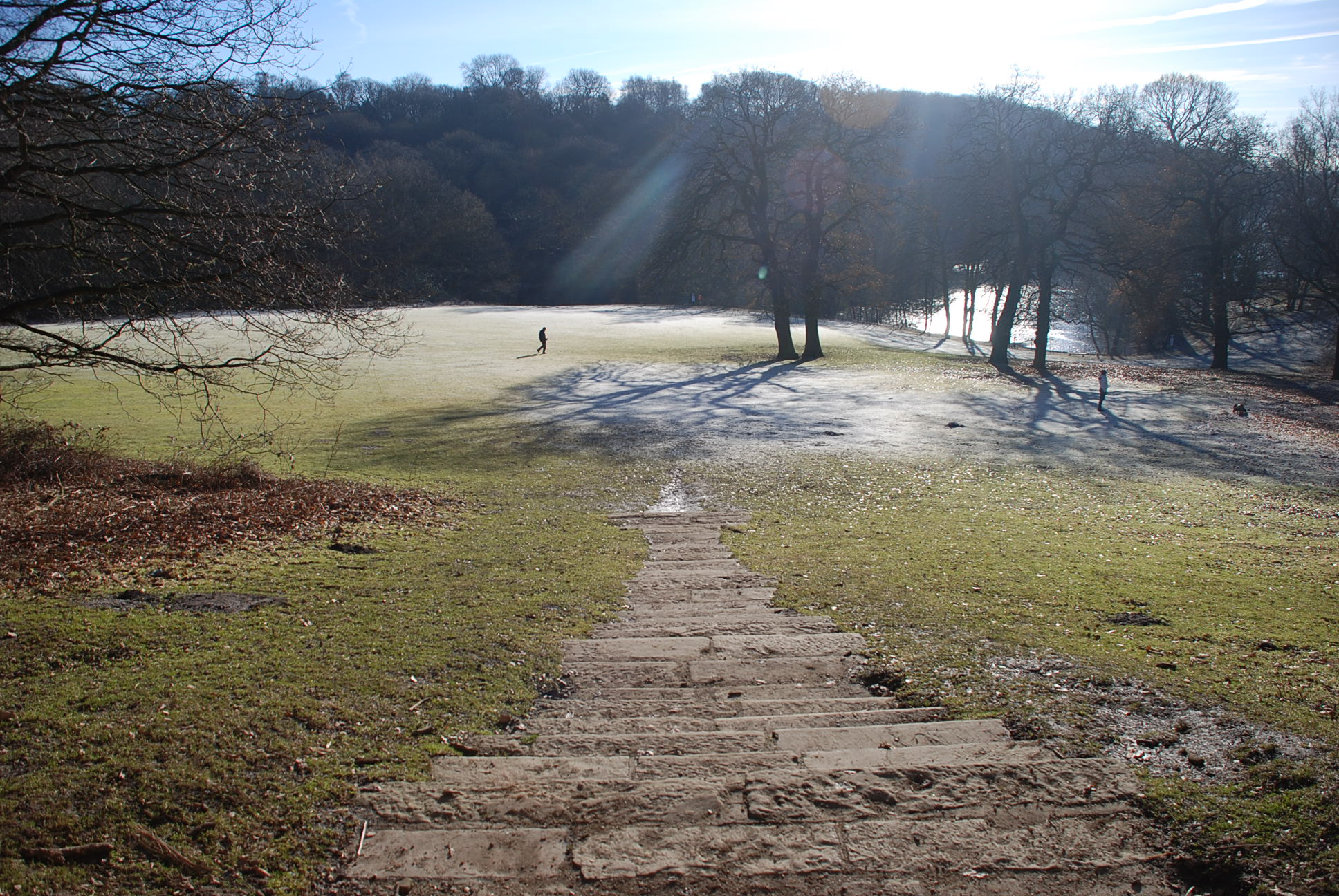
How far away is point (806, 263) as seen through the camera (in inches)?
1444

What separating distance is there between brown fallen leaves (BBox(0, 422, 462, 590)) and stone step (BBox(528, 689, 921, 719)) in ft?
15.9

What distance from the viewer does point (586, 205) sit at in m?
89.0

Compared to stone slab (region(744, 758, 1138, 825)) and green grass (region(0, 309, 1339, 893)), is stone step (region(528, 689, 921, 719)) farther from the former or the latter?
stone slab (region(744, 758, 1138, 825))

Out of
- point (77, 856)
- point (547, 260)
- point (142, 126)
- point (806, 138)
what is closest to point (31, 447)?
point (142, 126)

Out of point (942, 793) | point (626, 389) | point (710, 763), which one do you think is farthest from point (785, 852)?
point (626, 389)

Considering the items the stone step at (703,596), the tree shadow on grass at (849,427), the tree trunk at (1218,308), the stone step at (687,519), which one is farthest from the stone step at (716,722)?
the tree trunk at (1218,308)

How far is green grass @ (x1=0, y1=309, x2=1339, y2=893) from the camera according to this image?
339 cm

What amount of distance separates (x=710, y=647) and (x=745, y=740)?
68.5 inches

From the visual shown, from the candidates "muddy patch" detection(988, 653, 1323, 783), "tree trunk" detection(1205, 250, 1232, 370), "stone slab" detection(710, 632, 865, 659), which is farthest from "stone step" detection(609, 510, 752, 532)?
"tree trunk" detection(1205, 250, 1232, 370)

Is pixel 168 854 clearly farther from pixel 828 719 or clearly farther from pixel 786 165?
pixel 786 165

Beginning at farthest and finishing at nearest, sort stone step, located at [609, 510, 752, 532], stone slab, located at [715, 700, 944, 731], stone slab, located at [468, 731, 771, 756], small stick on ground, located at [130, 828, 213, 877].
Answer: stone step, located at [609, 510, 752, 532], stone slab, located at [715, 700, 944, 731], stone slab, located at [468, 731, 771, 756], small stick on ground, located at [130, 828, 213, 877]

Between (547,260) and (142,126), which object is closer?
(142,126)

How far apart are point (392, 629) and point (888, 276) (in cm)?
6326

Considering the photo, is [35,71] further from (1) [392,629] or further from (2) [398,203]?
(2) [398,203]
